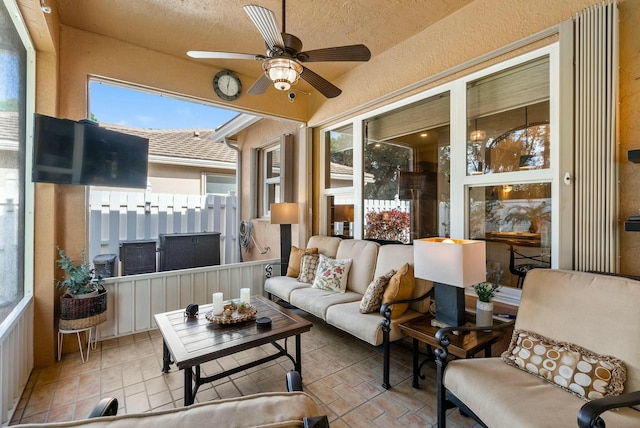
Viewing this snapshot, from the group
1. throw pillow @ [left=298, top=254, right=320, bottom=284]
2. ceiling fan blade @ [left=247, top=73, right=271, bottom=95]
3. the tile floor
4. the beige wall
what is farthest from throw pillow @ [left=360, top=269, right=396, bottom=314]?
ceiling fan blade @ [left=247, top=73, right=271, bottom=95]

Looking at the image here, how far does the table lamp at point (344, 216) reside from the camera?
158 inches

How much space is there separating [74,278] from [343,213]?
9.96ft

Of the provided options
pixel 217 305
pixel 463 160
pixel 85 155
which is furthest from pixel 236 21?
pixel 217 305

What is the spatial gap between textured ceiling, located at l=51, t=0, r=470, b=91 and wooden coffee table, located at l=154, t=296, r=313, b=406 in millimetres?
2739

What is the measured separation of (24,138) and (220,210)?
12.3 feet

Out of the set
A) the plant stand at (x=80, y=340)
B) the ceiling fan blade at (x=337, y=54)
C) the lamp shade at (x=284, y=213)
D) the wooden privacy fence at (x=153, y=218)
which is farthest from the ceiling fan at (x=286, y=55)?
the wooden privacy fence at (x=153, y=218)

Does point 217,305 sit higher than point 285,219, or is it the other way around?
point 285,219

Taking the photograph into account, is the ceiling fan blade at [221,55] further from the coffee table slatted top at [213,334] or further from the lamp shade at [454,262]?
the coffee table slatted top at [213,334]

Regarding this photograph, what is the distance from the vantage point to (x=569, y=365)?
154cm

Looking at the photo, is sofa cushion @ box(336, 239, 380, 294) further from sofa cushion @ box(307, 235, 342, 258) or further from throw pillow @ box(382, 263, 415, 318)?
throw pillow @ box(382, 263, 415, 318)

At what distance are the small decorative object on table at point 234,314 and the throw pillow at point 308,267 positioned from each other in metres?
1.21

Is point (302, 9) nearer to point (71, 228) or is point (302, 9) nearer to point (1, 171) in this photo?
point (1, 171)

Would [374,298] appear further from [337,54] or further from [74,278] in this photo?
[74,278]

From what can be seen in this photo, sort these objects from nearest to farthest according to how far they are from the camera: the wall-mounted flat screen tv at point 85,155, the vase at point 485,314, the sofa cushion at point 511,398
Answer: the sofa cushion at point 511,398, the vase at point 485,314, the wall-mounted flat screen tv at point 85,155
